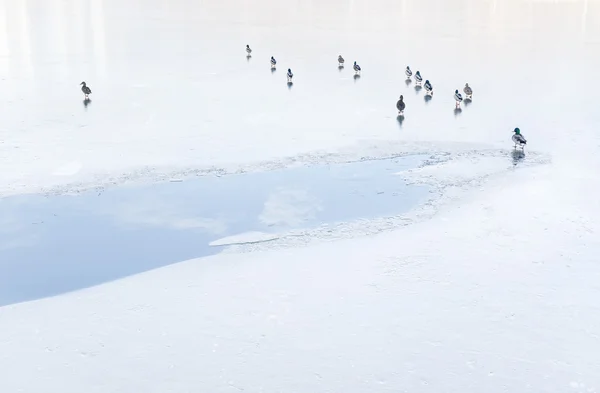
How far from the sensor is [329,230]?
12.6 metres

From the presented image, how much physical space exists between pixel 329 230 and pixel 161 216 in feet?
10.4

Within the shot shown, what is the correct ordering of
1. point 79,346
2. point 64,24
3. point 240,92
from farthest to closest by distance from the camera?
1. point 64,24
2. point 240,92
3. point 79,346

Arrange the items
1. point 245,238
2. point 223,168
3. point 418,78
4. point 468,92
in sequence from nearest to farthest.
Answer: point 245,238 < point 223,168 < point 468,92 < point 418,78

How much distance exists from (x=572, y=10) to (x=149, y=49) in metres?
33.0

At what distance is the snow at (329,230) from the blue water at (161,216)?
1.00 ft

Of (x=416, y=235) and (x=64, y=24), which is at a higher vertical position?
(x=64, y=24)

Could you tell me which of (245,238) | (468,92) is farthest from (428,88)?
(245,238)

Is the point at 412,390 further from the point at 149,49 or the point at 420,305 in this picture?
the point at 149,49

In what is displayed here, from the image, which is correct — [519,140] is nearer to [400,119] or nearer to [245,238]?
[400,119]

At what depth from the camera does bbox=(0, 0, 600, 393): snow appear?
337 inches

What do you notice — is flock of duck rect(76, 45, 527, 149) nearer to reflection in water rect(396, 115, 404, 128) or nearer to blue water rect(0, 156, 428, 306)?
reflection in water rect(396, 115, 404, 128)

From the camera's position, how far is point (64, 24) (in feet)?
141

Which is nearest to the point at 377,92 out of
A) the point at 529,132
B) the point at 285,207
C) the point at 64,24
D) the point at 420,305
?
the point at 529,132

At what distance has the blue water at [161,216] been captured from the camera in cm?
1124
